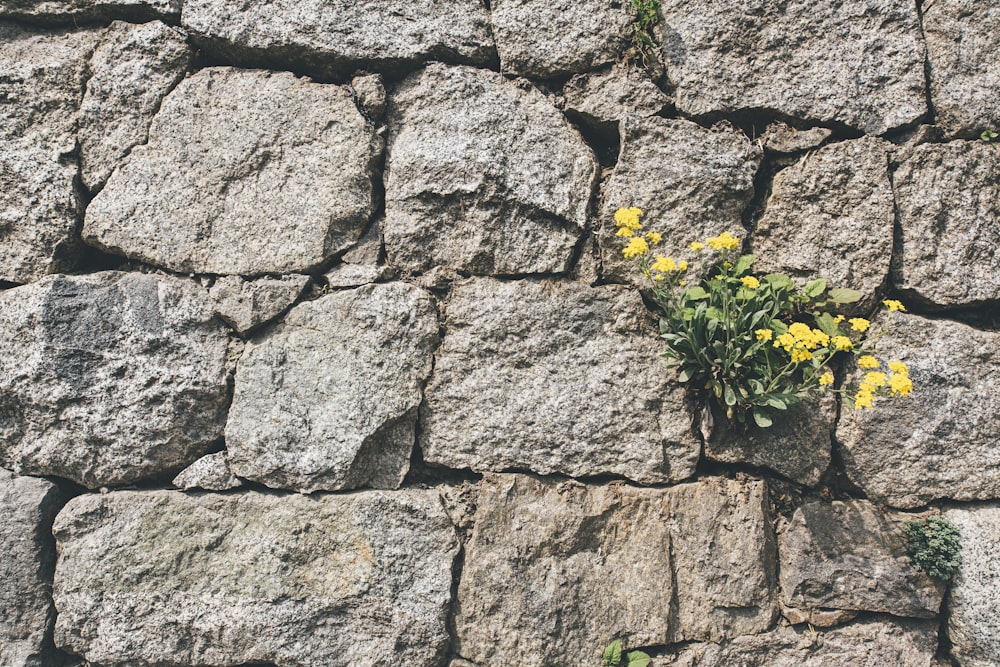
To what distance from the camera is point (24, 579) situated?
2.09 meters

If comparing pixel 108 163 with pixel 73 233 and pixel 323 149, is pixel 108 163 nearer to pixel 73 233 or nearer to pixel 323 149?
pixel 73 233

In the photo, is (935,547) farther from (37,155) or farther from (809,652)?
(37,155)

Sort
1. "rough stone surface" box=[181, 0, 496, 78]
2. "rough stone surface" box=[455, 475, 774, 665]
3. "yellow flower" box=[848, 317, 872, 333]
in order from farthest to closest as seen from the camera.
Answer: "rough stone surface" box=[181, 0, 496, 78] < "rough stone surface" box=[455, 475, 774, 665] < "yellow flower" box=[848, 317, 872, 333]

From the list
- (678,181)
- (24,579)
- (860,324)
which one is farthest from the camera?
(678,181)

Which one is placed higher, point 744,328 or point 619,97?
point 619,97

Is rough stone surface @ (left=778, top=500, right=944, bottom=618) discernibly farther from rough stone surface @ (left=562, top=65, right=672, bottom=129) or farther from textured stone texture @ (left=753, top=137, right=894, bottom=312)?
rough stone surface @ (left=562, top=65, right=672, bottom=129)

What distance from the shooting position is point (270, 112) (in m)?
2.23

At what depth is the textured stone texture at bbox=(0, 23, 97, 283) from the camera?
86.1 inches

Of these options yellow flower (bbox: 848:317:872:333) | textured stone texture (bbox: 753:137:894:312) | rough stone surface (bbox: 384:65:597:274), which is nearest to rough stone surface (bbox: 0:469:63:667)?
rough stone surface (bbox: 384:65:597:274)

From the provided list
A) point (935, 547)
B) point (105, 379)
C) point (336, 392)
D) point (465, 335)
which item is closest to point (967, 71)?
point (935, 547)

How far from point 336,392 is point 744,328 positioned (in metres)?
1.37

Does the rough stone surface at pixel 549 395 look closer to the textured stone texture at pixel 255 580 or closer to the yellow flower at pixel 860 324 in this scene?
the textured stone texture at pixel 255 580

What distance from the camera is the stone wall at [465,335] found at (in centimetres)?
211

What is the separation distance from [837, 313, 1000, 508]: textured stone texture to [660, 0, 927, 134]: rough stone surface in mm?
765
